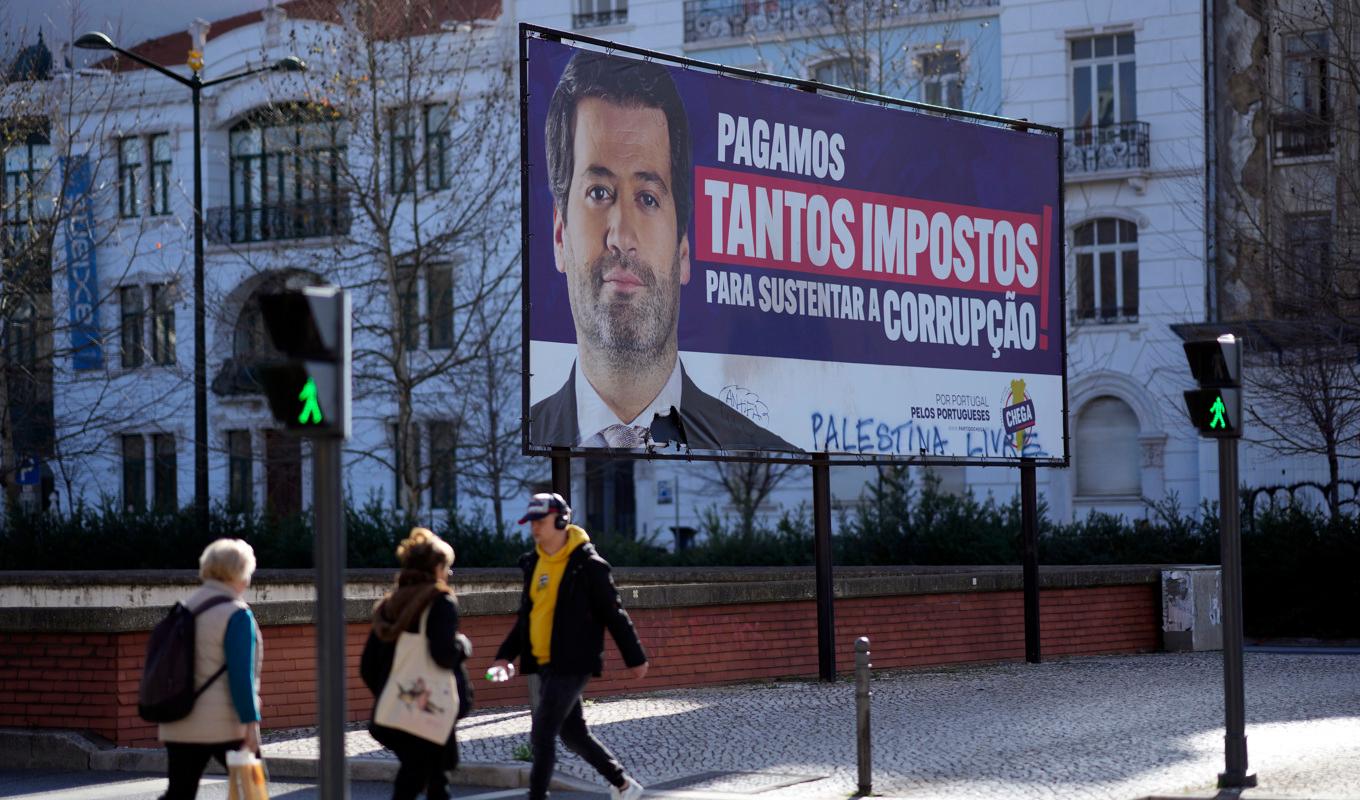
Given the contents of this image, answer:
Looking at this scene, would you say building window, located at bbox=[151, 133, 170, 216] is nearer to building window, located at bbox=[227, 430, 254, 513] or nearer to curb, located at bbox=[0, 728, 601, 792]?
building window, located at bbox=[227, 430, 254, 513]

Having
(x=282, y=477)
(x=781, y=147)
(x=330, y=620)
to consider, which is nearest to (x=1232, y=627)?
(x=330, y=620)

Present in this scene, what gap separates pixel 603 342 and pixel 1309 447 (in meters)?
18.5

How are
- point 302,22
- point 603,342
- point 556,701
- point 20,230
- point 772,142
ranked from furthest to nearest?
point 302,22 → point 20,230 → point 772,142 → point 603,342 → point 556,701

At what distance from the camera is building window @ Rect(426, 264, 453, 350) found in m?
40.9

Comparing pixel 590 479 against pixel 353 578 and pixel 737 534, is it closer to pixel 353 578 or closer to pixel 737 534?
pixel 737 534

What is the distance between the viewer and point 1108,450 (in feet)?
135

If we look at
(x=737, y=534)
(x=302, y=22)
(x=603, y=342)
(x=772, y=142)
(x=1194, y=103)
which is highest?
(x=302, y=22)

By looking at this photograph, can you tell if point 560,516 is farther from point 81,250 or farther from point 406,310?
point 81,250

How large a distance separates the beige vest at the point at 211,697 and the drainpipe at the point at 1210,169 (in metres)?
32.5

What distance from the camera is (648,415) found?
17.6 meters

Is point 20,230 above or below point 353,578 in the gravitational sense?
above

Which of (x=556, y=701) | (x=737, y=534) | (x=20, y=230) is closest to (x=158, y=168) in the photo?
(x=20, y=230)

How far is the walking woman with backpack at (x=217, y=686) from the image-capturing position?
8.79 metres

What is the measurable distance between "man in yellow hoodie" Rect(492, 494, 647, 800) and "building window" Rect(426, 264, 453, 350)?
28.6 metres
